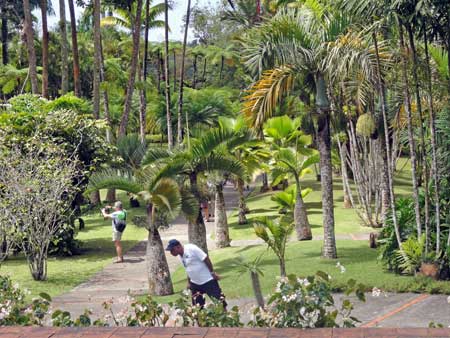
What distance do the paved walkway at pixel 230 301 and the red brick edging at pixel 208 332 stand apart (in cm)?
123

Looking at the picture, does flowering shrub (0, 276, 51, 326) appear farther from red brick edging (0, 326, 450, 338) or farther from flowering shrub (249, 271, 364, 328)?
flowering shrub (249, 271, 364, 328)

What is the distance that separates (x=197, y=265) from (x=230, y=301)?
3.23 metres

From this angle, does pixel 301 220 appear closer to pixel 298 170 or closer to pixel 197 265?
pixel 298 170

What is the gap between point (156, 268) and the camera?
14516 millimetres

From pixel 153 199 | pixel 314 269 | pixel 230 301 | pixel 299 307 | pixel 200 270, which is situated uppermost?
pixel 153 199

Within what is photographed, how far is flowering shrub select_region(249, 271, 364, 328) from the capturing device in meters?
6.15

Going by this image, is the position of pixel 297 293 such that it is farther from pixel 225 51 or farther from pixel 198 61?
pixel 198 61

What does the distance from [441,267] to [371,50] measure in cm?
389

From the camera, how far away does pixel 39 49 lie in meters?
45.2

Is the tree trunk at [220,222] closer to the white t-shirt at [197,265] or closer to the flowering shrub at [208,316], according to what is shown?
the white t-shirt at [197,265]

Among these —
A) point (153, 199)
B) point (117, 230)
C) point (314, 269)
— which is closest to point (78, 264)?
point (117, 230)

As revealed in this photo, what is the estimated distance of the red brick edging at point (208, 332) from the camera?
5.62m

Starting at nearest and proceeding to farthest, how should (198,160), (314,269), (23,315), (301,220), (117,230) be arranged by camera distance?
1. (23,315)
2. (314,269)
3. (198,160)
4. (117,230)
5. (301,220)

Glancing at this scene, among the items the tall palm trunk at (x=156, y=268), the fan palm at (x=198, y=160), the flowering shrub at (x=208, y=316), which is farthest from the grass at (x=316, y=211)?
the flowering shrub at (x=208, y=316)
